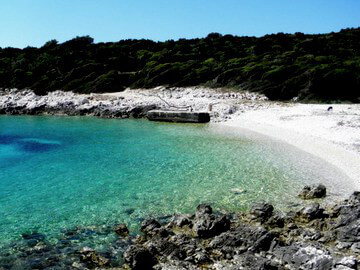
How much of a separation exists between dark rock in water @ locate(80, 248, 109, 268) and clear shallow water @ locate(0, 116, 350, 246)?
116 inches

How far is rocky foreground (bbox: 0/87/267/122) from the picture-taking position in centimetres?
4881

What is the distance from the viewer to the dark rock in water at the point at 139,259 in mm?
11875

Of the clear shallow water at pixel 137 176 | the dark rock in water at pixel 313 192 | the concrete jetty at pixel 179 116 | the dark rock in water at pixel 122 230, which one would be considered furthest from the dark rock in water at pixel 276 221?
the concrete jetty at pixel 179 116

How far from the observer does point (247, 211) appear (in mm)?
16906

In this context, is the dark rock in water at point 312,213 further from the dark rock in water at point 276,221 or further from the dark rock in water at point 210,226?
the dark rock in water at point 210,226

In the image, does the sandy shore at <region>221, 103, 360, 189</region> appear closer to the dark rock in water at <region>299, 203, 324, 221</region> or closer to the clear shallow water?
the clear shallow water

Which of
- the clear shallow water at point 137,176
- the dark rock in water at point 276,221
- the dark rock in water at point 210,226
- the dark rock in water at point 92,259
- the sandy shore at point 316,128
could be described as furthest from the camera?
the sandy shore at point 316,128

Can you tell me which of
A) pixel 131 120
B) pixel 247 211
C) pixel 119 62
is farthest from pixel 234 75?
pixel 247 211

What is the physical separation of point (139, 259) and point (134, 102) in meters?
43.8

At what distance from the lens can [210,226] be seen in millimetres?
14273

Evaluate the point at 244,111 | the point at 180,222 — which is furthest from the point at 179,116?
the point at 180,222

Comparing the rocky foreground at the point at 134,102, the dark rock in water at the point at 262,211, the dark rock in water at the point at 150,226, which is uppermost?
the rocky foreground at the point at 134,102

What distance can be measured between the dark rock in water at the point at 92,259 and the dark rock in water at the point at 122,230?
1.88m

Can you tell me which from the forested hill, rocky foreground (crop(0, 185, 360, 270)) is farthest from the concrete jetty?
rocky foreground (crop(0, 185, 360, 270))
